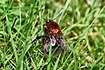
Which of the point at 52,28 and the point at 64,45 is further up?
the point at 52,28

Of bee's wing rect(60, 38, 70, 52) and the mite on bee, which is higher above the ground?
the mite on bee

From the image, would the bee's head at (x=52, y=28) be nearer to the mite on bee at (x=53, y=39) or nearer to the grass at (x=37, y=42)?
the mite on bee at (x=53, y=39)

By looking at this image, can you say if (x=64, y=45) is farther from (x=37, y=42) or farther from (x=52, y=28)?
(x=37, y=42)

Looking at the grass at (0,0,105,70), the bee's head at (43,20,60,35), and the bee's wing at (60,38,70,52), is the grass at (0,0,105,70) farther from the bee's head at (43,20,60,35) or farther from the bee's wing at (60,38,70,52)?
the bee's head at (43,20,60,35)

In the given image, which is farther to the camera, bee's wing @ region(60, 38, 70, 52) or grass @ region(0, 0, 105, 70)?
bee's wing @ region(60, 38, 70, 52)

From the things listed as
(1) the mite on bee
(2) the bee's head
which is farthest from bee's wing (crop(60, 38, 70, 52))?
(2) the bee's head

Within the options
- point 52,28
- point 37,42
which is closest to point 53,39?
point 52,28

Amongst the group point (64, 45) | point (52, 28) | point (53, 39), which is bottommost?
point (64, 45)

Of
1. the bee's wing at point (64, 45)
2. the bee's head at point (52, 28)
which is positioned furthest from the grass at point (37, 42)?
the bee's head at point (52, 28)

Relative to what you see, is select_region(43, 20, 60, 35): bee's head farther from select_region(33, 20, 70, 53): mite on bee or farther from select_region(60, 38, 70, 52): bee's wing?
select_region(60, 38, 70, 52): bee's wing

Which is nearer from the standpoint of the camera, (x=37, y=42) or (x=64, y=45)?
(x=64, y=45)
